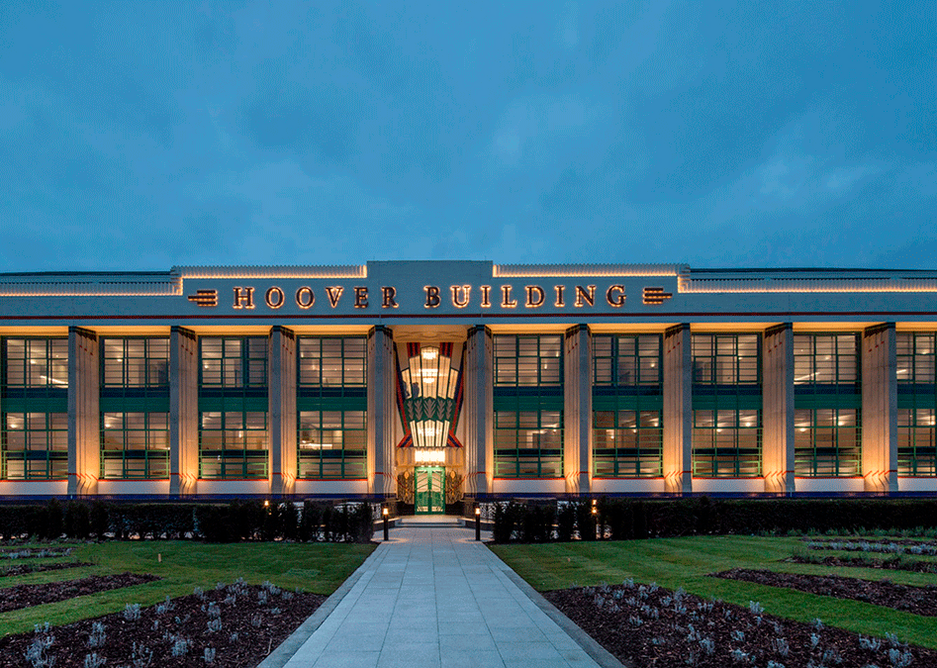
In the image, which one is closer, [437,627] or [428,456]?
[437,627]

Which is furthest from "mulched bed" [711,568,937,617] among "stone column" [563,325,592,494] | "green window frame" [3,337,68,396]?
"green window frame" [3,337,68,396]

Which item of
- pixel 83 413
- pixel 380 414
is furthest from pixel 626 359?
pixel 83 413

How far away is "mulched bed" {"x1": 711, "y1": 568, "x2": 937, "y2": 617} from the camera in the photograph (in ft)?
34.9

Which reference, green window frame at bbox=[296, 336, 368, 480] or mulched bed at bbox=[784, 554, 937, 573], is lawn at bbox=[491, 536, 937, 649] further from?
green window frame at bbox=[296, 336, 368, 480]

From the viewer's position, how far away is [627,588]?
12852mm

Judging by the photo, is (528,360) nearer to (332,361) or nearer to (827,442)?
(332,361)

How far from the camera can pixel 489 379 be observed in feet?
124

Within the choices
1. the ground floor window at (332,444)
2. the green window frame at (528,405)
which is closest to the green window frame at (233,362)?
the ground floor window at (332,444)

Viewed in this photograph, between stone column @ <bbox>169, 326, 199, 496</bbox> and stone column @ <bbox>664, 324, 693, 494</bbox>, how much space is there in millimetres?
28365

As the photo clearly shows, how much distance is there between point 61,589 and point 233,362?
26.8m

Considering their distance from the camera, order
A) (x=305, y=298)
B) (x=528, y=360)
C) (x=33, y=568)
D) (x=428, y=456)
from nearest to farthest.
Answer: (x=33, y=568) < (x=305, y=298) < (x=528, y=360) < (x=428, y=456)

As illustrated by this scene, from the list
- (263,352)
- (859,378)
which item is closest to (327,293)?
(263,352)

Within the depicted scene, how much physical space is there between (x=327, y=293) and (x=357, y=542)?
17595mm

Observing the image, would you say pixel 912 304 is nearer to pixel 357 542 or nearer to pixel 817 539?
pixel 817 539
